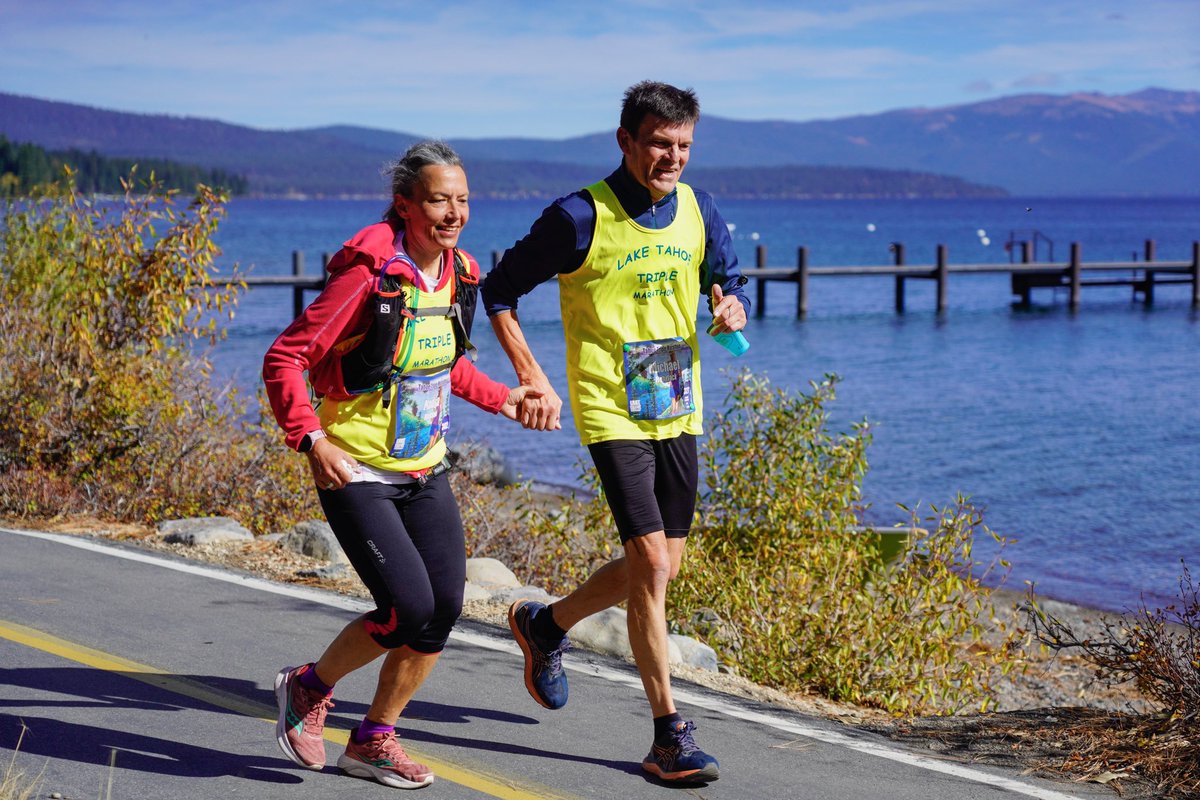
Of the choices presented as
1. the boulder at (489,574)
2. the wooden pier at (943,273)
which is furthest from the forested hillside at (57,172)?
the wooden pier at (943,273)

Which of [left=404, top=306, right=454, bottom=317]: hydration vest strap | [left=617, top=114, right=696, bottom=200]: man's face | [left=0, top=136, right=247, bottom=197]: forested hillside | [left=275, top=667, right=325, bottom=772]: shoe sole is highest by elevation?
[left=0, top=136, right=247, bottom=197]: forested hillside

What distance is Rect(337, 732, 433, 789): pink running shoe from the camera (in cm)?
422

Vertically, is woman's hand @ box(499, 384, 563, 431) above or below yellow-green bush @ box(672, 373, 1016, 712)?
above

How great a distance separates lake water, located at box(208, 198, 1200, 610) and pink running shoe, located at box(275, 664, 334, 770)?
362 cm

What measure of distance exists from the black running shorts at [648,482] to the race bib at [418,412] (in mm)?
545

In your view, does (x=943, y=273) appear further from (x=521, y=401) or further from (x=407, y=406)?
(x=407, y=406)

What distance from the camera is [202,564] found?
7.45 m

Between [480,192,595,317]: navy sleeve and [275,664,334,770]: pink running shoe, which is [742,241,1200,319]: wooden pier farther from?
[275,664,334,770]: pink running shoe

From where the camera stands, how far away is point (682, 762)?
4.31 m

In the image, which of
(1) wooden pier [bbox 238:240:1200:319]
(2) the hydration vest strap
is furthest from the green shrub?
(1) wooden pier [bbox 238:240:1200:319]

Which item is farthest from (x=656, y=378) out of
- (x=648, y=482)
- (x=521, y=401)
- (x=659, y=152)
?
(x=659, y=152)

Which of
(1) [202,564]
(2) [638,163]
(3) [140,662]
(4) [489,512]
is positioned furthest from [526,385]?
(4) [489,512]

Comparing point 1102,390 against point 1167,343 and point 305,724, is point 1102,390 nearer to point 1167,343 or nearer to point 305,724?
point 1167,343

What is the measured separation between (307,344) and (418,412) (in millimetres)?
434
